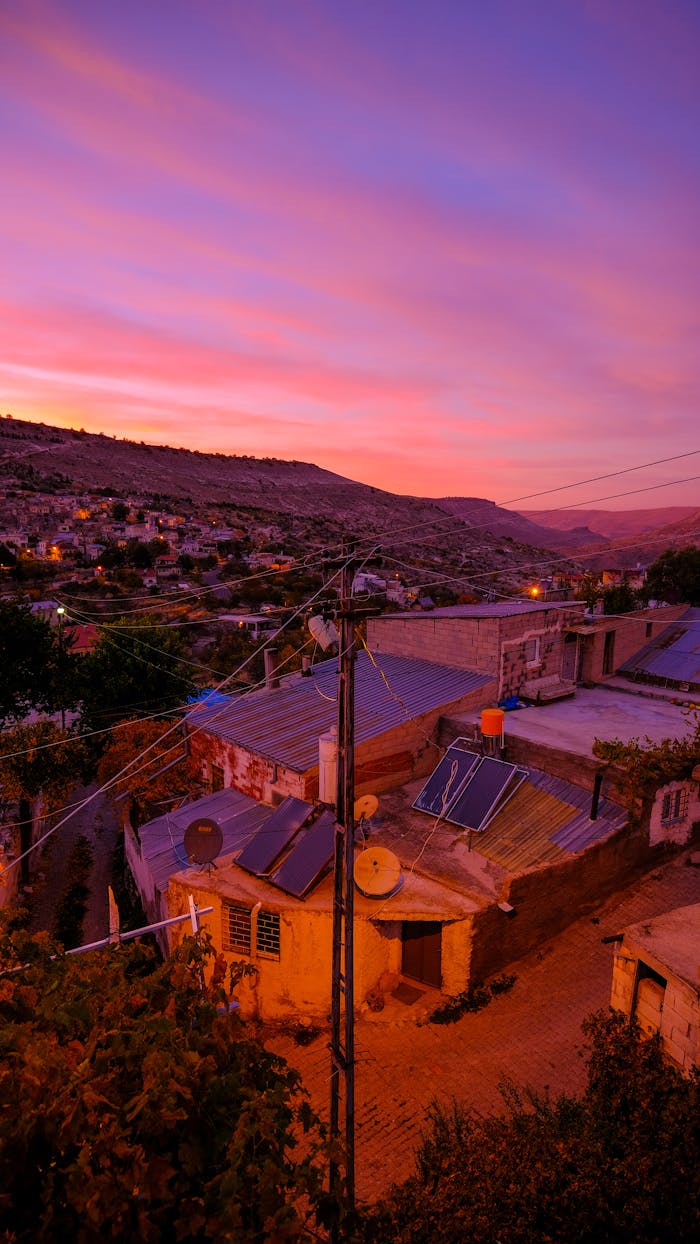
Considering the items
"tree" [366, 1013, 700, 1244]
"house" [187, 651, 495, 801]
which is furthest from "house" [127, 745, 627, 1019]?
"tree" [366, 1013, 700, 1244]

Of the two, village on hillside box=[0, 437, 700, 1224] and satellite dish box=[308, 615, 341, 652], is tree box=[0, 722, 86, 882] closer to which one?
village on hillside box=[0, 437, 700, 1224]

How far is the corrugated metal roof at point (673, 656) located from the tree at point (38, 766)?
21772 mm

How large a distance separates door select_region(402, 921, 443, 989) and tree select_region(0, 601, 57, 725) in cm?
1968

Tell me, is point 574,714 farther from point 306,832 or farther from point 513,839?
point 306,832

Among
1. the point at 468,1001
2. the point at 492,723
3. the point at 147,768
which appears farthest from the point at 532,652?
the point at 147,768

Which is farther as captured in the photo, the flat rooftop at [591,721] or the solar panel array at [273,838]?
the flat rooftop at [591,721]

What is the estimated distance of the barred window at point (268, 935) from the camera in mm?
13438

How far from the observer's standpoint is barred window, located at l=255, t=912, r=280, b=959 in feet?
44.1

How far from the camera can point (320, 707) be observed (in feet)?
69.7

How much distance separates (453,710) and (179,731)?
32.7ft

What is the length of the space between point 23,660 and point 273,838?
674 inches

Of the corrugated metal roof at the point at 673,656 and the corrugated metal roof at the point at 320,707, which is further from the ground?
the corrugated metal roof at the point at 673,656

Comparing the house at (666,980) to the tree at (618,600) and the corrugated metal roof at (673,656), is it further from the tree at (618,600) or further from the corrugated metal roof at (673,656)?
the tree at (618,600)

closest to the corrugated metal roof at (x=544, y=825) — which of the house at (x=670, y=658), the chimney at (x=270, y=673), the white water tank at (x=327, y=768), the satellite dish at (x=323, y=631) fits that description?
the white water tank at (x=327, y=768)
